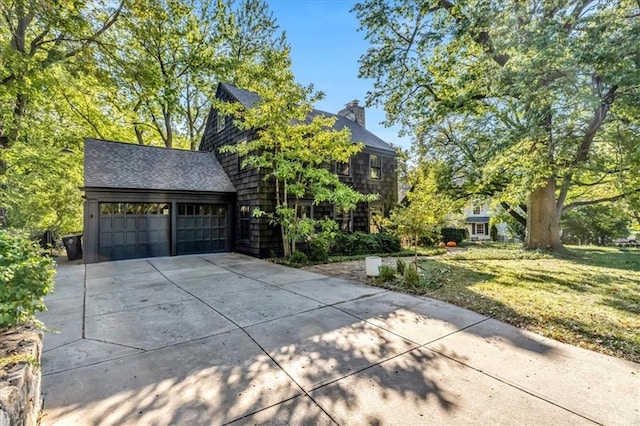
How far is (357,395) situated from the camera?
8.23 feet

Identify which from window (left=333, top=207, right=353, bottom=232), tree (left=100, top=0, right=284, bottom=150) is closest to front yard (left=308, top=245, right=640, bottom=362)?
window (left=333, top=207, right=353, bottom=232)

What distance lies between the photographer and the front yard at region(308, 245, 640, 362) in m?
3.75

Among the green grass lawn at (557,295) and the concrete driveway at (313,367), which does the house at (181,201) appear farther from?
the green grass lawn at (557,295)

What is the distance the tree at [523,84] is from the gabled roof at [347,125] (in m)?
1.90

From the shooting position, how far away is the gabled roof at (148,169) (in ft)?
32.5

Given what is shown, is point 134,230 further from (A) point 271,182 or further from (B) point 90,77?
(B) point 90,77

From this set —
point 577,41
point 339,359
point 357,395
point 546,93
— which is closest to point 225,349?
point 339,359

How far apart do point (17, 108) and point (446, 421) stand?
1642cm

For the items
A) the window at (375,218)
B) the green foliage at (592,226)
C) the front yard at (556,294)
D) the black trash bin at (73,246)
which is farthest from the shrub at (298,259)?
the green foliage at (592,226)

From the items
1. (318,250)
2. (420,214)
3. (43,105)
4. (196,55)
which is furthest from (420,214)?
(43,105)

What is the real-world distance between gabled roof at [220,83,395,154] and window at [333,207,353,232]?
341 cm

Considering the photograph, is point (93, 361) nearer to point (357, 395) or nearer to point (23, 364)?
point (23, 364)

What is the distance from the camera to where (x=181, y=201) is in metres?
11.0

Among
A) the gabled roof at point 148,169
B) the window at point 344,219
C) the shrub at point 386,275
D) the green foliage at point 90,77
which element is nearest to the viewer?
the shrub at point 386,275
